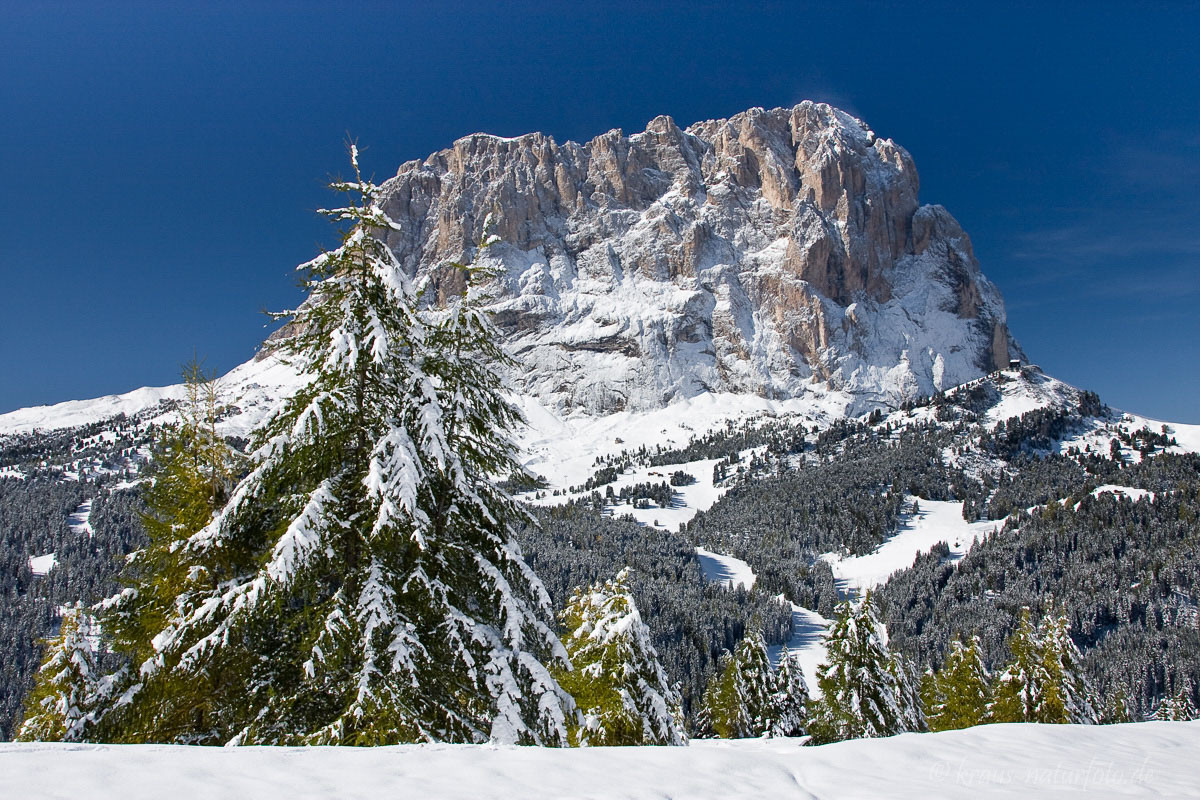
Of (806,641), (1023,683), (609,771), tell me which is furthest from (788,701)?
(806,641)

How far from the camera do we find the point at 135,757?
3.66 metres

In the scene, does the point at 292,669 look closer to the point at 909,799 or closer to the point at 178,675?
the point at 178,675

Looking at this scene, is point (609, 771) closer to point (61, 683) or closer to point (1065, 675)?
point (61, 683)

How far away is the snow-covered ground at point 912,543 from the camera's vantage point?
150375 millimetres

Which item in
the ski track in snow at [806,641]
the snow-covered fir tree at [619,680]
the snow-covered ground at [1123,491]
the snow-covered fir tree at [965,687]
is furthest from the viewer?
the snow-covered ground at [1123,491]

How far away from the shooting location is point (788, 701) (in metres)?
34.2

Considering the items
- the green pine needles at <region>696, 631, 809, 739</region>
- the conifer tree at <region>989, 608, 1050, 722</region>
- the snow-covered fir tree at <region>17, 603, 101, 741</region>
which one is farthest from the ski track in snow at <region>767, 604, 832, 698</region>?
the snow-covered fir tree at <region>17, 603, 101, 741</region>

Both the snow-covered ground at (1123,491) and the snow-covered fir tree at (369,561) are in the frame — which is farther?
the snow-covered ground at (1123,491)

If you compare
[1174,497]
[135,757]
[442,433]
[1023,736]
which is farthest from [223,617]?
[1174,497]

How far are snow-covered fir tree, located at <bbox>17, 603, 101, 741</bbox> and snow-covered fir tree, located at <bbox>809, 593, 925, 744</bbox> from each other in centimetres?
2415

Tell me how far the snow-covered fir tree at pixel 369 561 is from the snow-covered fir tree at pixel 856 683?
2283 cm

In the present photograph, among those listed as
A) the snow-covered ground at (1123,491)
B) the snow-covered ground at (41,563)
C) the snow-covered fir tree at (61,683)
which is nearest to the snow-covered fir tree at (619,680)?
the snow-covered fir tree at (61,683)

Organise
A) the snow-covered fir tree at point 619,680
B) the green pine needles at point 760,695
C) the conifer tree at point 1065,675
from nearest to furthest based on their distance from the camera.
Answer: the snow-covered fir tree at point 619,680 → the conifer tree at point 1065,675 → the green pine needles at point 760,695

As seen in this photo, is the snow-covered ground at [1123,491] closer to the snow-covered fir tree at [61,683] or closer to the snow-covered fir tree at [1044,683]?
the snow-covered fir tree at [1044,683]
